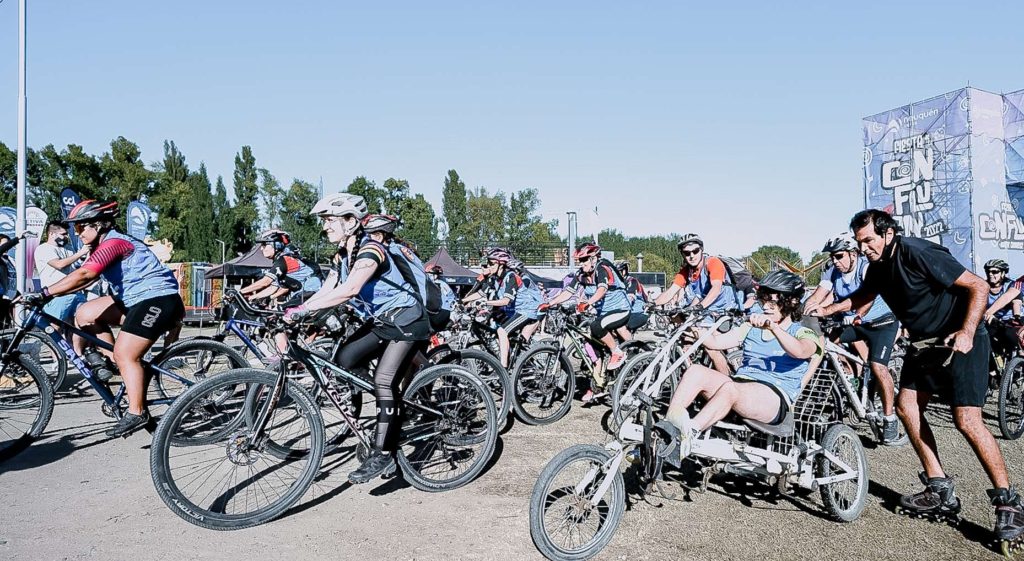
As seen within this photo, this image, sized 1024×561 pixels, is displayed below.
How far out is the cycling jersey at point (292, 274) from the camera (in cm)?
893

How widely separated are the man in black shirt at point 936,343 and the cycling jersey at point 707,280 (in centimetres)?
275

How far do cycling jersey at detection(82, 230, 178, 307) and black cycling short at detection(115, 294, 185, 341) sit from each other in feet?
0.16

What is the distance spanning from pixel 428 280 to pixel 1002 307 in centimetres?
680

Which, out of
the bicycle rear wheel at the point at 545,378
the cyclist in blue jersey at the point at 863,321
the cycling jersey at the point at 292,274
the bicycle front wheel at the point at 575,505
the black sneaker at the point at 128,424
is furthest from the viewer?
the cycling jersey at the point at 292,274

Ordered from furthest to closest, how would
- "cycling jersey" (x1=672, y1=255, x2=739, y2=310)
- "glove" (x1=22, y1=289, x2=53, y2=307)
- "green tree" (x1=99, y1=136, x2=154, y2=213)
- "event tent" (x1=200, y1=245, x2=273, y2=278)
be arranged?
"green tree" (x1=99, y1=136, x2=154, y2=213) < "event tent" (x1=200, y1=245, x2=273, y2=278) < "cycling jersey" (x1=672, y1=255, x2=739, y2=310) < "glove" (x1=22, y1=289, x2=53, y2=307)

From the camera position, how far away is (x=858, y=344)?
6680 millimetres

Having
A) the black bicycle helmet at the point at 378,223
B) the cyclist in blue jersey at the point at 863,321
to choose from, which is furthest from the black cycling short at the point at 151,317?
the cyclist in blue jersey at the point at 863,321

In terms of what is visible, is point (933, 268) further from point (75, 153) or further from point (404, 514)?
point (75, 153)

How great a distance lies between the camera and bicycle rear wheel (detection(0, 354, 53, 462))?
16.6ft

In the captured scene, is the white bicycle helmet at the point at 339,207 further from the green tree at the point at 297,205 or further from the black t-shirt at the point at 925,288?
the green tree at the point at 297,205

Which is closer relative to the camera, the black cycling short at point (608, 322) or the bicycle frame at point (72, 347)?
the bicycle frame at point (72, 347)

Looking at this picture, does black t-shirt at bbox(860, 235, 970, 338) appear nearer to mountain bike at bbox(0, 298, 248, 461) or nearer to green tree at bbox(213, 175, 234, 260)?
mountain bike at bbox(0, 298, 248, 461)

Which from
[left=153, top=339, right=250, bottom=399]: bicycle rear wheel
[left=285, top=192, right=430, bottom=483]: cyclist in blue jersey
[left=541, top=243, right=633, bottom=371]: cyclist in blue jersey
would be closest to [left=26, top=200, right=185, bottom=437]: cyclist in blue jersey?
[left=153, top=339, right=250, bottom=399]: bicycle rear wheel

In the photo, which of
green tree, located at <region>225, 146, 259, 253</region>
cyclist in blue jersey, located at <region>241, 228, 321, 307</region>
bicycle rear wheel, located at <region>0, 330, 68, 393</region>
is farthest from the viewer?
green tree, located at <region>225, 146, 259, 253</region>
